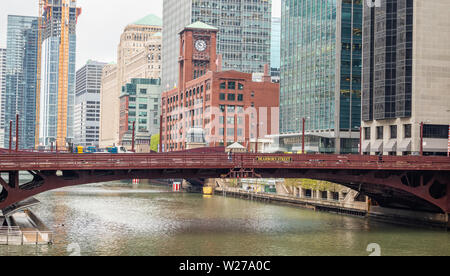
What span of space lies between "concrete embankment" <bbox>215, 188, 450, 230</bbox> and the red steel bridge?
1410 millimetres

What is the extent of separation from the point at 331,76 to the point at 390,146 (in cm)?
4750

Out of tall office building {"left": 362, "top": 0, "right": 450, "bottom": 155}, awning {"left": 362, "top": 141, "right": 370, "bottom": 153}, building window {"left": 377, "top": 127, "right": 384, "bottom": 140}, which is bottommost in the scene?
awning {"left": 362, "top": 141, "right": 370, "bottom": 153}

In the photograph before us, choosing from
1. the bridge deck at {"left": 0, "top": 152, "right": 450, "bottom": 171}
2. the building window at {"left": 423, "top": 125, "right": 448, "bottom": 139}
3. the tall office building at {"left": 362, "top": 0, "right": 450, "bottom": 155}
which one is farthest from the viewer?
the building window at {"left": 423, "top": 125, "right": 448, "bottom": 139}

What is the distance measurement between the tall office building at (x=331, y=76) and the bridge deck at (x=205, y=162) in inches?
3673

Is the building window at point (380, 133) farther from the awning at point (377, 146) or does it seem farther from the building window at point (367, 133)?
the building window at point (367, 133)

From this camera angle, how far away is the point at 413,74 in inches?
5010

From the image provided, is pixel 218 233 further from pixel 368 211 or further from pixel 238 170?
pixel 368 211

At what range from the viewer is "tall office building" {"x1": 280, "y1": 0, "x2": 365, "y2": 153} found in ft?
575

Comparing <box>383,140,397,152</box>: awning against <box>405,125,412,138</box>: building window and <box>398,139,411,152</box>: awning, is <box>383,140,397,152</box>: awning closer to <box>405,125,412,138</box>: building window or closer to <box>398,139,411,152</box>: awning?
<box>398,139,411,152</box>: awning

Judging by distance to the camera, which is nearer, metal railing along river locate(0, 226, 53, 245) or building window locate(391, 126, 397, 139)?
metal railing along river locate(0, 226, 53, 245)

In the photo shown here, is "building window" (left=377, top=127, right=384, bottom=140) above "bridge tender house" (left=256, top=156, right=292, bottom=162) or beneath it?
above

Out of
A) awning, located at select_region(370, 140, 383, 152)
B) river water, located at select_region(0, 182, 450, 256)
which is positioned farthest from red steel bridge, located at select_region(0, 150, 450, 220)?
awning, located at select_region(370, 140, 383, 152)
